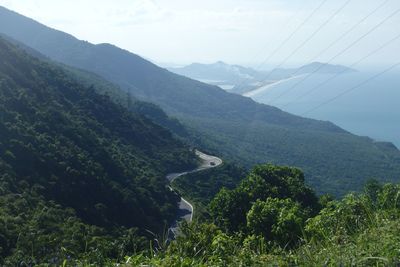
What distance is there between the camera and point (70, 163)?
25094 millimetres

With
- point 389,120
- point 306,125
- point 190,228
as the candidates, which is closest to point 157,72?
point 306,125

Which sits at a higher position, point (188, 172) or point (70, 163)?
point (70, 163)

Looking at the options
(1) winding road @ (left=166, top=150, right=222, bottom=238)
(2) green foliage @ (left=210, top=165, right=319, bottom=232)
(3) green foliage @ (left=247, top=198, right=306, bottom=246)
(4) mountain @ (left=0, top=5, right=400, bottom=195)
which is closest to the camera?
(3) green foliage @ (left=247, top=198, right=306, bottom=246)

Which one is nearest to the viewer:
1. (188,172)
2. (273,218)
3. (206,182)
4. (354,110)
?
(273,218)

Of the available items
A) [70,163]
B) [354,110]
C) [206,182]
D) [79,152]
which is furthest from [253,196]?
[354,110]

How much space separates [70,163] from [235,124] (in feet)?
207

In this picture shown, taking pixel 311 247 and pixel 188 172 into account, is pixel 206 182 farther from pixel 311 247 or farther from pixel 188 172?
pixel 311 247

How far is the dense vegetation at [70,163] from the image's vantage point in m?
17.4

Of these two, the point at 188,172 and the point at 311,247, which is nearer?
the point at 311,247

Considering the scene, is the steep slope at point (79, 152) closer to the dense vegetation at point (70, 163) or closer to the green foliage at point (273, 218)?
the dense vegetation at point (70, 163)

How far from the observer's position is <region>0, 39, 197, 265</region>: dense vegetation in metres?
17.4

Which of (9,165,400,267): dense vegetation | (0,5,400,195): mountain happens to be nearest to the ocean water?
(0,5,400,195): mountain

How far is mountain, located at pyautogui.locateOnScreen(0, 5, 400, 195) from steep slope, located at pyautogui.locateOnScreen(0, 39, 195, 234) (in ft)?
64.6

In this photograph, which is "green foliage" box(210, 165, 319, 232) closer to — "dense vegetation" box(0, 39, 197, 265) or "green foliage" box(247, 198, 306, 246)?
"green foliage" box(247, 198, 306, 246)
